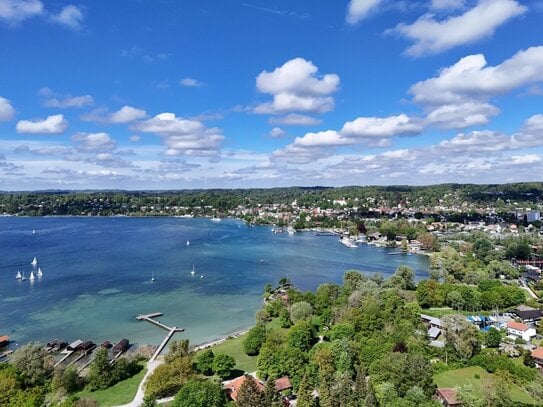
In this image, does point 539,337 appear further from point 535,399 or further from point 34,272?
point 34,272

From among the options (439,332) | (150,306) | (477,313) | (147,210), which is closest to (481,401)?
(439,332)

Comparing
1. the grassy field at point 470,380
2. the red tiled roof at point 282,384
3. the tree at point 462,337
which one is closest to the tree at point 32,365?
the red tiled roof at point 282,384

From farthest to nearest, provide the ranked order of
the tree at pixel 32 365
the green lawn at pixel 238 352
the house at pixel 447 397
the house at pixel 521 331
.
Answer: the house at pixel 521 331
the green lawn at pixel 238 352
the tree at pixel 32 365
the house at pixel 447 397

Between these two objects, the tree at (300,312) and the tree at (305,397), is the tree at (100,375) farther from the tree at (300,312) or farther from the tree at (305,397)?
the tree at (300,312)

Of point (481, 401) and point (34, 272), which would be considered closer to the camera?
point (481, 401)

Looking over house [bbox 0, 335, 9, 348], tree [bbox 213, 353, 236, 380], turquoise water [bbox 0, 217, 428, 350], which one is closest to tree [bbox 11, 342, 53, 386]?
turquoise water [bbox 0, 217, 428, 350]

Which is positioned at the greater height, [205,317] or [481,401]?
[481,401]
